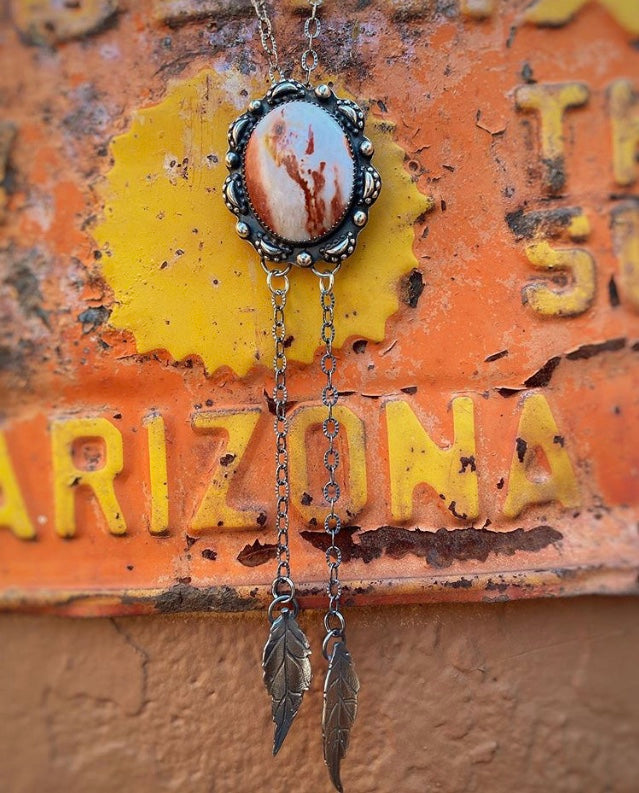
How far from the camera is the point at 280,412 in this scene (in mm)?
851

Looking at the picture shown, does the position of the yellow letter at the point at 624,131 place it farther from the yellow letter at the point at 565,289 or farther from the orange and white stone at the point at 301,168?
the orange and white stone at the point at 301,168

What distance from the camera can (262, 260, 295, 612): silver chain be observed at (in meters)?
0.84

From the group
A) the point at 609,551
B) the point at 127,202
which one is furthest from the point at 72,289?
the point at 609,551

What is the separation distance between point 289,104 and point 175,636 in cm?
71

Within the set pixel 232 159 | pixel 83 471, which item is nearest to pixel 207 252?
pixel 232 159

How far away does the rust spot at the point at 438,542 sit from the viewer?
0.81 m

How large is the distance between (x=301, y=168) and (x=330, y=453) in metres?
0.36

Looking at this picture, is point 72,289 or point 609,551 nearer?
point 609,551

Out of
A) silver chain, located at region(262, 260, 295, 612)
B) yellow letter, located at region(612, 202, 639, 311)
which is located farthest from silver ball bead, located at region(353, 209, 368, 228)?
yellow letter, located at region(612, 202, 639, 311)

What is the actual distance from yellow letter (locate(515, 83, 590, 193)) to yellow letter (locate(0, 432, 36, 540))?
839 mm

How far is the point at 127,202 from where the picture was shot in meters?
0.89

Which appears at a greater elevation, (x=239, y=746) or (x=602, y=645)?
(x=602, y=645)

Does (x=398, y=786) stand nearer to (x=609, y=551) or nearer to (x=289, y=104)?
(x=609, y=551)

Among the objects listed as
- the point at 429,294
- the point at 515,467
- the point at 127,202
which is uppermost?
the point at 127,202
